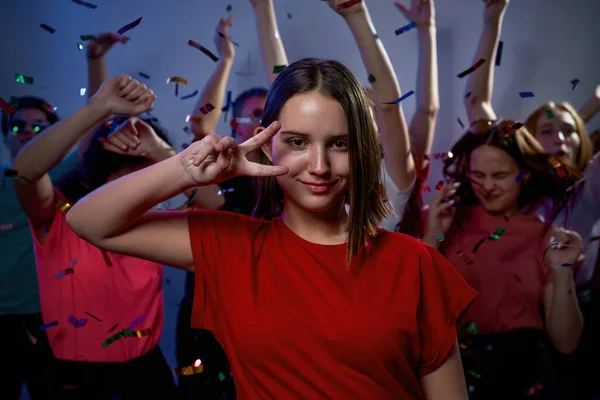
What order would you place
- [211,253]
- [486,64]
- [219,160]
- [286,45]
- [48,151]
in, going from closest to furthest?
[219,160]
[211,253]
[48,151]
[486,64]
[286,45]

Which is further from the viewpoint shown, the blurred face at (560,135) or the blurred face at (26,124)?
the blurred face at (560,135)

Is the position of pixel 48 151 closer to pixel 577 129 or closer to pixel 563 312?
pixel 563 312

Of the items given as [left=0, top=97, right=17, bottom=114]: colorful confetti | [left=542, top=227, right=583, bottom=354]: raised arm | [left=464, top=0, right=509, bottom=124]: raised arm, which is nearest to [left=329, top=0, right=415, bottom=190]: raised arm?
[left=464, top=0, right=509, bottom=124]: raised arm

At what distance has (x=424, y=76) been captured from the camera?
2076mm

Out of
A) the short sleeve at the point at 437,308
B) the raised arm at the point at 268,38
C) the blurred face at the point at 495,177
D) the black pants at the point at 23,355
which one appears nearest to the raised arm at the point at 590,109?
the blurred face at the point at 495,177

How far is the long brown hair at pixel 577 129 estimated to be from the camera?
2.22m

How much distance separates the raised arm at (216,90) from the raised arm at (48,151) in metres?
0.58

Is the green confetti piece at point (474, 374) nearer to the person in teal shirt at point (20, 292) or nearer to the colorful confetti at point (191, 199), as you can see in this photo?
the colorful confetti at point (191, 199)

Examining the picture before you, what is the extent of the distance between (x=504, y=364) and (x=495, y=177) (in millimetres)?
611

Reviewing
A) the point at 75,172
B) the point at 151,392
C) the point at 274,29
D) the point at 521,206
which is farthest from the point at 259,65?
the point at 151,392

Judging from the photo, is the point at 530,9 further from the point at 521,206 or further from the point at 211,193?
the point at 211,193

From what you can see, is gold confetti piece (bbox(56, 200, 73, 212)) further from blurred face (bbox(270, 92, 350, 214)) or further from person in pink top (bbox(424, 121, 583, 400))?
person in pink top (bbox(424, 121, 583, 400))

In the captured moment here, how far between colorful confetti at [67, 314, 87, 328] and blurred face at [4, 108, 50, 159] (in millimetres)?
692

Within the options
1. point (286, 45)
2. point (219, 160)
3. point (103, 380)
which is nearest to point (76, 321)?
point (103, 380)
